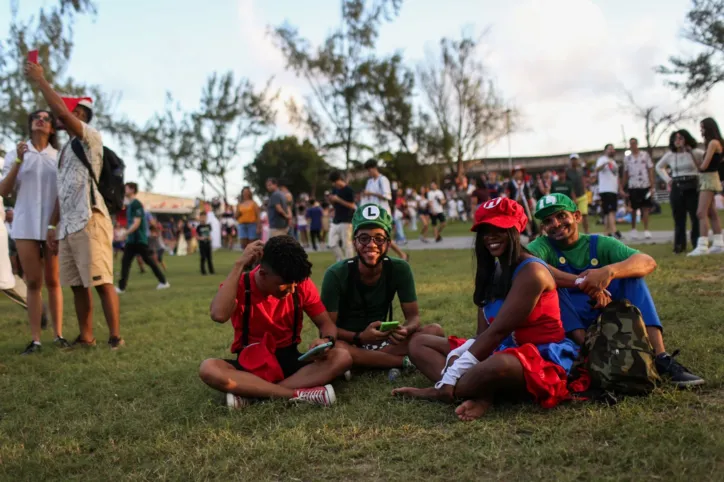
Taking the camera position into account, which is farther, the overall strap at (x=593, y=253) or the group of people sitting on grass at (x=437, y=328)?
the overall strap at (x=593, y=253)

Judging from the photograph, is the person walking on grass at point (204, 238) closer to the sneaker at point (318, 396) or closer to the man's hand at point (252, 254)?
the man's hand at point (252, 254)

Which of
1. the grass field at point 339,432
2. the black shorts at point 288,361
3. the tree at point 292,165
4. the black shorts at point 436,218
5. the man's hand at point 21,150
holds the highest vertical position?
the tree at point 292,165

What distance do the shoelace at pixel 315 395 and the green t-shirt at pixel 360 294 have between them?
0.79m

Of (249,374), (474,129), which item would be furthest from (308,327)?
(474,129)

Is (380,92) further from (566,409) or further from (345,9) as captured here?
→ (566,409)

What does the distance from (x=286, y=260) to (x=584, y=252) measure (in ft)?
6.07

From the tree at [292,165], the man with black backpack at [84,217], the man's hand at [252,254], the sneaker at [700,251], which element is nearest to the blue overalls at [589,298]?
the man's hand at [252,254]

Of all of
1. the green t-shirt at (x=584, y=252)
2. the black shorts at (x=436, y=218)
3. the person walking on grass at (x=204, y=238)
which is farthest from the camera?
the black shorts at (x=436, y=218)

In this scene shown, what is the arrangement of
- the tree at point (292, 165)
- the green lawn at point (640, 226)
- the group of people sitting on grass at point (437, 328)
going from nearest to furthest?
the group of people sitting on grass at point (437, 328)
the green lawn at point (640, 226)
the tree at point (292, 165)

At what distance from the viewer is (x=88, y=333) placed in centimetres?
616

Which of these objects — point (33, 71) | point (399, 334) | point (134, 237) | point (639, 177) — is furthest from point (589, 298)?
point (639, 177)

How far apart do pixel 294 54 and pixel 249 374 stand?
28.1 meters

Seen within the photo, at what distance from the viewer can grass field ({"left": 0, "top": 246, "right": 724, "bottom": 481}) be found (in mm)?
2695

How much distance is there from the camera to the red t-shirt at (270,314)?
4.14 m
